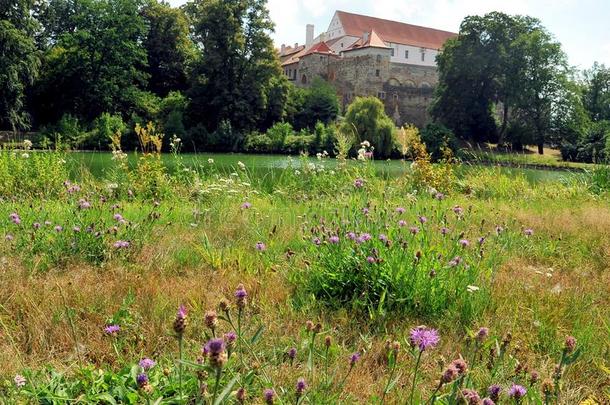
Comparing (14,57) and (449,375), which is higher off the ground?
(14,57)

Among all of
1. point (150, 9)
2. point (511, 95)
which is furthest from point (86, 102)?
point (511, 95)

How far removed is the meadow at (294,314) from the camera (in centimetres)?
156

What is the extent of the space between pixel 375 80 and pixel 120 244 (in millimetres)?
52395

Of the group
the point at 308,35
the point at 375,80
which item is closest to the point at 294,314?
the point at 375,80

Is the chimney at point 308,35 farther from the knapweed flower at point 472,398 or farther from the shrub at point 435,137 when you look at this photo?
the knapweed flower at point 472,398

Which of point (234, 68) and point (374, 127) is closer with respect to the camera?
point (374, 127)

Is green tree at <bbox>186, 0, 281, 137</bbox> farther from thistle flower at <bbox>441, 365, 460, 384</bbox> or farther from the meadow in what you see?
thistle flower at <bbox>441, 365, 460, 384</bbox>

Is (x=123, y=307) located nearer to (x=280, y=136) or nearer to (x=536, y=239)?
(x=536, y=239)

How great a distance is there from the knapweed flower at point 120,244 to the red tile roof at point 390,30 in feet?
196

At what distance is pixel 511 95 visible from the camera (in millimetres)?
37344

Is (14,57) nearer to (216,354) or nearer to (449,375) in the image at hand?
(216,354)

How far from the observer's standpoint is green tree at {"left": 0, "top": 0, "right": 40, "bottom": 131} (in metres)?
28.1

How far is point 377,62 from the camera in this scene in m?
53.5

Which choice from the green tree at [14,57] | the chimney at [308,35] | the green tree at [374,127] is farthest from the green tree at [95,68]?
the chimney at [308,35]
